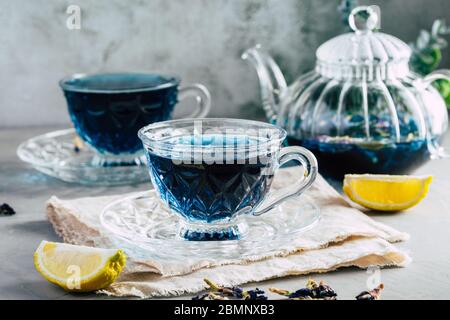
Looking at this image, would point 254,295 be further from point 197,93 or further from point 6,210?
point 197,93

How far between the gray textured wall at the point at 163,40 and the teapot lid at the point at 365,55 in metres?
0.52

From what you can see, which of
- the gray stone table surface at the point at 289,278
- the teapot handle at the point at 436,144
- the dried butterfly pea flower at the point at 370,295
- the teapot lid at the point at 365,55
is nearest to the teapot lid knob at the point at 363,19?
the teapot lid at the point at 365,55

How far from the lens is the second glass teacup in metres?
1.23

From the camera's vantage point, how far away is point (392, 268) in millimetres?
1200

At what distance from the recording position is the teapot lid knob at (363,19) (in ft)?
5.50

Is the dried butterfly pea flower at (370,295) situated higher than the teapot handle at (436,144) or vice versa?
the teapot handle at (436,144)

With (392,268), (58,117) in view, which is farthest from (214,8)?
(392,268)

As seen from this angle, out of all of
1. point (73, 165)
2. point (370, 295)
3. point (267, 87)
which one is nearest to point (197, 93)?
point (267, 87)

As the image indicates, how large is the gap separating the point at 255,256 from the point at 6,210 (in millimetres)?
509

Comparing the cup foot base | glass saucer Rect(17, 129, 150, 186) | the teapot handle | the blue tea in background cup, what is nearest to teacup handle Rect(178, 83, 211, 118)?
the blue tea in background cup

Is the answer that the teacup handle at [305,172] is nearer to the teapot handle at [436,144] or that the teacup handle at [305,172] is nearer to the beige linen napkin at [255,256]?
the beige linen napkin at [255,256]

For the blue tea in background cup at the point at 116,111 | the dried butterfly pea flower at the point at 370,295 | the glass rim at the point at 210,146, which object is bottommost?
the dried butterfly pea flower at the point at 370,295

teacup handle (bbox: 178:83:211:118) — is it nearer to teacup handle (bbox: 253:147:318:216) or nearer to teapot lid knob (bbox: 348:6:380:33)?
teapot lid knob (bbox: 348:6:380:33)

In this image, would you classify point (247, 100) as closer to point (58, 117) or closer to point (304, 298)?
point (58, 117)
